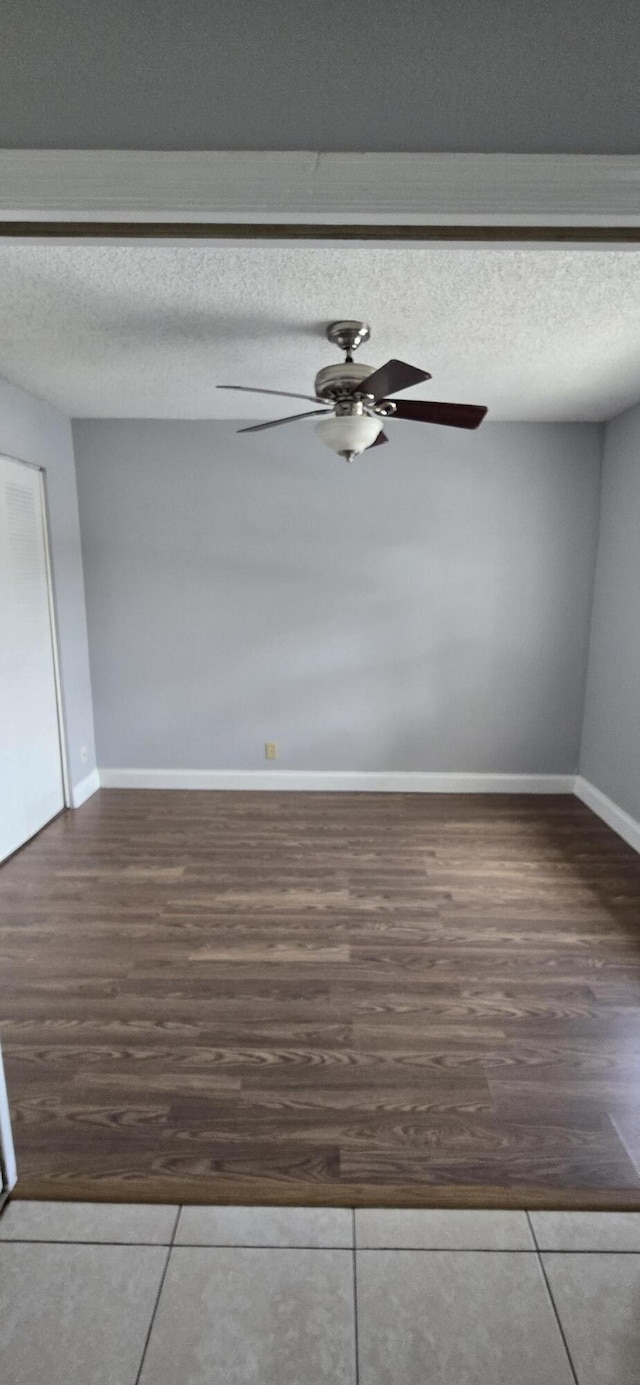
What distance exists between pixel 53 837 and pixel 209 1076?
6.61ft

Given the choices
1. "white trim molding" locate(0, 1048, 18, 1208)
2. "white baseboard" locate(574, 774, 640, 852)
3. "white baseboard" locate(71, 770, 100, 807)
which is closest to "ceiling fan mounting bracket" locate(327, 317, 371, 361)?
"white trim molding" locate(0, 1048, 18, 1208)

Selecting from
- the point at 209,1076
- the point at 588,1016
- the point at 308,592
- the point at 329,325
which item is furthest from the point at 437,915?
the point at 329,325

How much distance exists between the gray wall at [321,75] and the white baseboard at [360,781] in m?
3.49

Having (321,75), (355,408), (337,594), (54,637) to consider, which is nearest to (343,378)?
(355,408)

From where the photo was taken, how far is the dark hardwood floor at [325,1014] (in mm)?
1511

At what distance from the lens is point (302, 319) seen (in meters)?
2.25

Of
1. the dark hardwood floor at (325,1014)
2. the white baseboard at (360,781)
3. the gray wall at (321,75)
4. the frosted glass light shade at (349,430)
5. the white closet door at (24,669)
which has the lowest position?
the dark hardwood floor at (325,1014)

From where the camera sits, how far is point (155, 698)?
4.05 m

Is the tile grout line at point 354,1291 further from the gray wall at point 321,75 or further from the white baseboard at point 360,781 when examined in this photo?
the white baseboard at point 360,781

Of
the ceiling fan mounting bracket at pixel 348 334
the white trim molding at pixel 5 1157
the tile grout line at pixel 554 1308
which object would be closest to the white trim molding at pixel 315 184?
the ceiling fan mounting bracket at pixel 348 334

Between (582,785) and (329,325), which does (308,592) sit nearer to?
(329,325)

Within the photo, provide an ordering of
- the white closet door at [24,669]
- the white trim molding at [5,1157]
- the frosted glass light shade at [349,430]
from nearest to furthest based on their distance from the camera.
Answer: the white trim molding at [5,1157] < the frosted glass light shade at [349,430] < the white closet door at [24,669]

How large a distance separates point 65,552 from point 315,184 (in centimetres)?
321

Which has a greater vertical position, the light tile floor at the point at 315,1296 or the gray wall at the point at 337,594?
the gray wall at the point at 337,594
